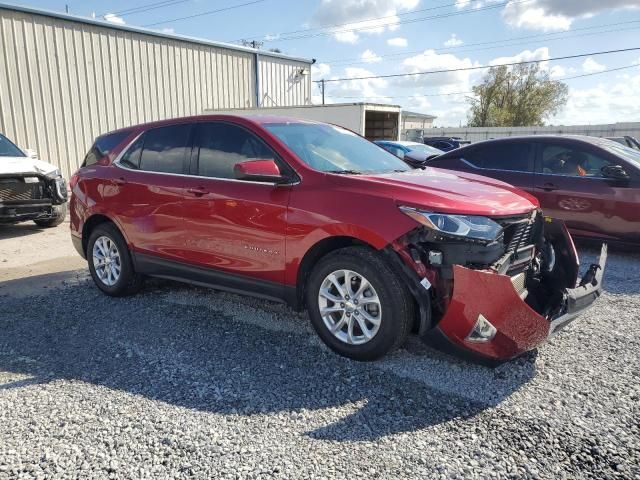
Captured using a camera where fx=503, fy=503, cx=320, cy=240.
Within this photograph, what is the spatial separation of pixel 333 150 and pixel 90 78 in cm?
1205

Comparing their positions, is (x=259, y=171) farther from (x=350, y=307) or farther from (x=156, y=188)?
(x=156, y=188)

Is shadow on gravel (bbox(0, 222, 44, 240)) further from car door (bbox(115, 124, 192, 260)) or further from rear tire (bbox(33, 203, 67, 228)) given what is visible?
car door (bbox(115, 124, 192, 260))

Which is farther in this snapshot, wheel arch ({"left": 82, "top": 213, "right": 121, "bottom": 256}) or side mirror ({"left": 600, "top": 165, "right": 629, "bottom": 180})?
side mirror ({"left": 600, "top": 165, "right": 629, "bottom": 180})

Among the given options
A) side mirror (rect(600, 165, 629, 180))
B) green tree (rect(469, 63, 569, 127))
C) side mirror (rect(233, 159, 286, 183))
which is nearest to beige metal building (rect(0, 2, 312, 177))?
side mirror (rect(233, 159, 286, 183))

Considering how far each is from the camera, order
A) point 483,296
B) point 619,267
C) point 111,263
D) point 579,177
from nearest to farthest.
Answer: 1. point 483,296
2. point 111,263
3. point 619,267
4. point 579,177

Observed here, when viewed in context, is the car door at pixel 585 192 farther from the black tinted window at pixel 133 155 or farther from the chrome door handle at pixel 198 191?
the black tinted window at pixel 133 155

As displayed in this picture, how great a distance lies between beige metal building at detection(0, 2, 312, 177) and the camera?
40.3ft

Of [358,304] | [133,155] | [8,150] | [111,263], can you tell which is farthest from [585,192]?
[8,150]

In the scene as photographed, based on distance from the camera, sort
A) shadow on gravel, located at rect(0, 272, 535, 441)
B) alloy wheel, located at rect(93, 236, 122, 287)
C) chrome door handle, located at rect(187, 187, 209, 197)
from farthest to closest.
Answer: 1. alloy wheel, located at rect(93, 236, 122, 287)
2. chrome door handle, located at rect(187, 187, 209, 197)
3. shadow on gravel, located at rect(0, 272, 535, 441)

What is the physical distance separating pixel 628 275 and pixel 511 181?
1.86 meters

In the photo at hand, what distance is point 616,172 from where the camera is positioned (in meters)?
6.15

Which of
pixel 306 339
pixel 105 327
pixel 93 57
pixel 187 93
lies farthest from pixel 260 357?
pixel 187 93

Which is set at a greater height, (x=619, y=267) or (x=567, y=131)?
(x=567, y=131)

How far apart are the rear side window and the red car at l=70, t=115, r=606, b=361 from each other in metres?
0.05
